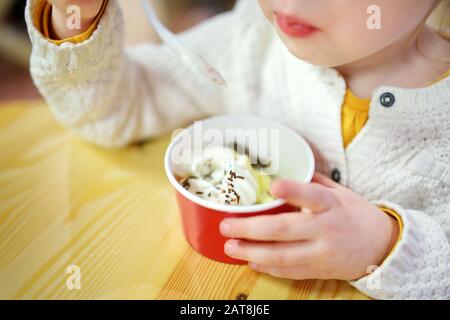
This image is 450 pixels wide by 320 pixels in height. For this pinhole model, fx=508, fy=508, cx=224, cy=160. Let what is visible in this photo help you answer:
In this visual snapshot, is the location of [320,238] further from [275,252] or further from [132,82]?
[132,82]

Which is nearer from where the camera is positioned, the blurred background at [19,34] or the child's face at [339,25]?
the child's face at [339,25]

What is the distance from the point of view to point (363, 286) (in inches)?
20.1

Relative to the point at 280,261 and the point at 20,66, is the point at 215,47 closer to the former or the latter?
the point at 280,261

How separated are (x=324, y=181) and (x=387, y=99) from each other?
11 cm

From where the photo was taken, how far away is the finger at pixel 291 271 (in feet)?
1.67

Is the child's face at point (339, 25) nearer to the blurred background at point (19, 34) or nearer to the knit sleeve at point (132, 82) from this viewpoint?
the knit sleeve at point (132, 82)

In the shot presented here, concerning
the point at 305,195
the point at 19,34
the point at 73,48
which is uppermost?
the point at 73,48

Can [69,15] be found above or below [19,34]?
above

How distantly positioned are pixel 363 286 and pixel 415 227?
8 cm

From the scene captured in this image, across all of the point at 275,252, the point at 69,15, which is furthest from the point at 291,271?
the point at 69,15

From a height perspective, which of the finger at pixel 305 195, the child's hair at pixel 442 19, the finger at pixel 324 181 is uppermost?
the child's hair at pixel 442 19

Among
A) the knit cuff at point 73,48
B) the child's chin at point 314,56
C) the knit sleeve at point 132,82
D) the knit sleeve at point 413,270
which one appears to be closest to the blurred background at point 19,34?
the knit sleeve at point 132,82

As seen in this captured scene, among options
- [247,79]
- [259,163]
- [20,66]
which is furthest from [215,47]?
[20,66]

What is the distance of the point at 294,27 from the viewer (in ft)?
1.54
